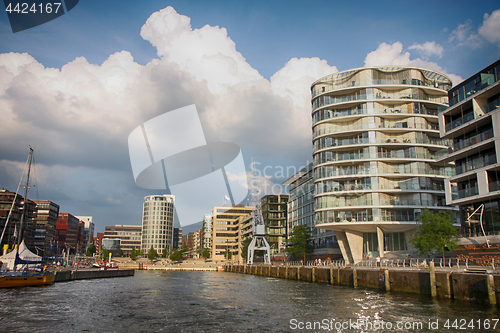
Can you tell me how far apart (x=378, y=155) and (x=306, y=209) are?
121 feet

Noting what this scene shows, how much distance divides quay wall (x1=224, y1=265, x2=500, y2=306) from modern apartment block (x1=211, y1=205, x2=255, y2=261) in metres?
135

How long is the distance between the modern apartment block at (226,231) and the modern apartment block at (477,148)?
135793 mm

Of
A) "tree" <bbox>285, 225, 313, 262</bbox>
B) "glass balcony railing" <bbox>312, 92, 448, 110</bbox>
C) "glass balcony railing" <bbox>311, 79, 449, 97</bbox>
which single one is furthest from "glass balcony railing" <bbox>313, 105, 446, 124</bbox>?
"tree" <bbox>285, 225, 313, 262</bbox>

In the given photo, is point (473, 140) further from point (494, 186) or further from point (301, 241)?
point (301, 241)

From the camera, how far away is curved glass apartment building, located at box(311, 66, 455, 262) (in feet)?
193

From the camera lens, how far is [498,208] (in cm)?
4109

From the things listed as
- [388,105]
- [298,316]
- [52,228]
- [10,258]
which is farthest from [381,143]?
[52,228]

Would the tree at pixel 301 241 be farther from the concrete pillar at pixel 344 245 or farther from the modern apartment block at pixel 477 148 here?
the modern apartment block at pixel 477 148

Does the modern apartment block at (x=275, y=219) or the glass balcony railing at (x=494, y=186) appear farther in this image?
the modern apartment block at (x=275, y=219)

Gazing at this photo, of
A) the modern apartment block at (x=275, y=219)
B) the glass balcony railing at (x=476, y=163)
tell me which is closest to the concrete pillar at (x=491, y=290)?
the glass balcony railing at (x=476, y=163)

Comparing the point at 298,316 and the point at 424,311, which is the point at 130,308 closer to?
the point at 298,316

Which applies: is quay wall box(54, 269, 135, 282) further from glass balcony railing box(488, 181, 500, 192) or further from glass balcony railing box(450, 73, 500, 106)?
glass balcony railing box(450, 73, 500, 106)

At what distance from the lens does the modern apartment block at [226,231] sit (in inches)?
7175

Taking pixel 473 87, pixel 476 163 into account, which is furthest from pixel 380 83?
pixel 476 163
